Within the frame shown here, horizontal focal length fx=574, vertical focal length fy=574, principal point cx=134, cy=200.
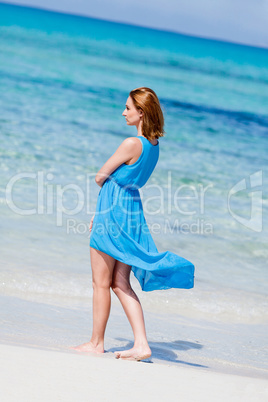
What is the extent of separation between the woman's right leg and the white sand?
50 centimetres

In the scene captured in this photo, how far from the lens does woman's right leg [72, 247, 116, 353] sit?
3406 millimetres

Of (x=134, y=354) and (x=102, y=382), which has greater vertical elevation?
(x=102, y=382)

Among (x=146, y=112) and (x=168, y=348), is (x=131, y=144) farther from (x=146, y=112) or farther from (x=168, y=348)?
(x=168, y=348)

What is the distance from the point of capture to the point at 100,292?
345 cm

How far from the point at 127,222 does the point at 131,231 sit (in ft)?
0.21

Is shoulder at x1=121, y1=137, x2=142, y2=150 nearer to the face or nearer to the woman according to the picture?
the woman

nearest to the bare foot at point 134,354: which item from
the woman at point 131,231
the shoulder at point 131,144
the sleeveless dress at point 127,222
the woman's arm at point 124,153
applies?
the woman at point 131,231

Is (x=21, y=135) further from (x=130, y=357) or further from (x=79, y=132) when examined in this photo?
(x=130, y=357)

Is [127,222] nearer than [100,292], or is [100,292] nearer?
[127,222]

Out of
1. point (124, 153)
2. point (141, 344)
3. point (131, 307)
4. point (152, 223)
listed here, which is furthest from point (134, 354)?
point (152, 223)

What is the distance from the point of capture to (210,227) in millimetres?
7082

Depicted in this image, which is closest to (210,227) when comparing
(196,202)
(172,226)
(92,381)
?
(172,226)

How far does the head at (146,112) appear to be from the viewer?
331cm

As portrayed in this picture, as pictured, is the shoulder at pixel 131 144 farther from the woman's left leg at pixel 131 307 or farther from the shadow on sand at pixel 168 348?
the shadow on sand at pixel 168 348
